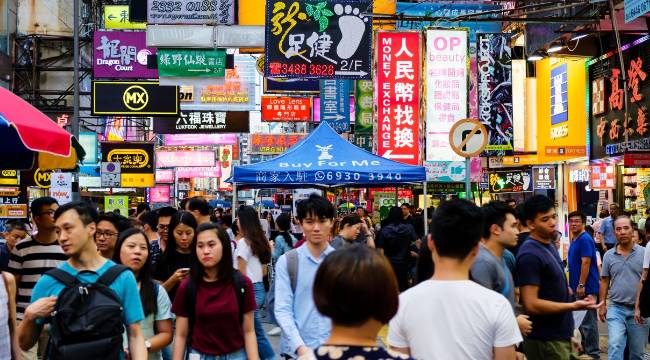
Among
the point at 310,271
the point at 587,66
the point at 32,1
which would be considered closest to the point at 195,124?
the point at 32,1

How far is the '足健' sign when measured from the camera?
60.5 ft

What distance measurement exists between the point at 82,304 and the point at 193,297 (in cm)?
115

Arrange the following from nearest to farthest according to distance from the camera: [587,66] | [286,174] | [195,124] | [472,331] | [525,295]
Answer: [472,331] < [525,295] < [286,174] < [587,66] < [195,124]

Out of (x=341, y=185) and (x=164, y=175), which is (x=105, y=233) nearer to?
(x=341, y=185)

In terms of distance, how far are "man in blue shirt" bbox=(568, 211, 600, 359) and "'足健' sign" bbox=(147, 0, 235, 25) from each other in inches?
414

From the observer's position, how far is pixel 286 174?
14.4m

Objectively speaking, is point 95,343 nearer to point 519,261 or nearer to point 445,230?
point 445,230

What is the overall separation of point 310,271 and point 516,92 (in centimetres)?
2147

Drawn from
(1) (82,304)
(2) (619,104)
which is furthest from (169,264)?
(2) (619,104)

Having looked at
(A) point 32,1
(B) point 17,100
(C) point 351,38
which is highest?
(A) point 32,1

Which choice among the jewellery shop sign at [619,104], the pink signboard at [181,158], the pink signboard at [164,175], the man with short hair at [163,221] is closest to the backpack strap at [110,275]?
the man with short hair at [163,221]

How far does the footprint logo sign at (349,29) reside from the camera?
1669cm

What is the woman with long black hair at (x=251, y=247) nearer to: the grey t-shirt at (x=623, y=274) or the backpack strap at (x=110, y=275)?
the grey t-shirt at (x=623, y=274)

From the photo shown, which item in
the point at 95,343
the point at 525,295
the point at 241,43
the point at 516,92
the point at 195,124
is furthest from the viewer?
the point at 195,124
